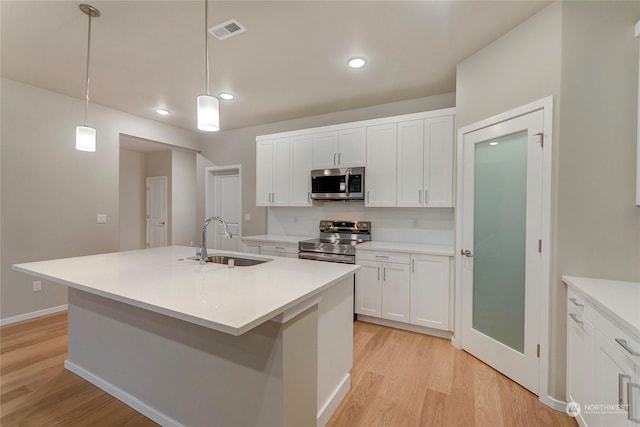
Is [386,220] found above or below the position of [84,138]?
below

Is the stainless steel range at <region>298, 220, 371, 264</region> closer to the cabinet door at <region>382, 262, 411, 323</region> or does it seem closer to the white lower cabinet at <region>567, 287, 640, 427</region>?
the cabinet door at <region>382, 262, 411, 323</region>

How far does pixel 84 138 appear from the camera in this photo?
2.23 metres

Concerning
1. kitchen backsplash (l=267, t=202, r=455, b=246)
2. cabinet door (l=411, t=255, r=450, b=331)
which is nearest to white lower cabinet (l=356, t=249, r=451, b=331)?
cabinet door (l=411, t=255, r=450, b=331)

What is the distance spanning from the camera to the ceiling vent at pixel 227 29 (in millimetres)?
2151

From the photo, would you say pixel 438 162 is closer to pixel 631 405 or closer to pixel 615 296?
pixel 615 296

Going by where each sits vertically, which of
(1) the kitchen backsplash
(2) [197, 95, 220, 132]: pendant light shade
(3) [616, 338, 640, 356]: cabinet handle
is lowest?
(3) [616, 338, 640, 356]: cabinet handle

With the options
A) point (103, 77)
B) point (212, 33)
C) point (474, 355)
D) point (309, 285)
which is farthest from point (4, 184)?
point (474, 355)

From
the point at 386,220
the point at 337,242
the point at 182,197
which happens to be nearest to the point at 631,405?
the point at 386,220

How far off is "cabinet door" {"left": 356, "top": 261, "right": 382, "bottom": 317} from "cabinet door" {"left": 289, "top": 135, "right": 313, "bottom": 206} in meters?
1.32

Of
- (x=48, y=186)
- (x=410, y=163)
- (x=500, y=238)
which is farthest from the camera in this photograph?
(x=48, y=186)

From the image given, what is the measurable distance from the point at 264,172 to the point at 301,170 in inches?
27.7

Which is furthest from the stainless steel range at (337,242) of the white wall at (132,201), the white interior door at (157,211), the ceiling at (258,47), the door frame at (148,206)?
the white wall at (132,201)

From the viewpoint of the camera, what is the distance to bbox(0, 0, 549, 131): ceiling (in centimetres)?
202

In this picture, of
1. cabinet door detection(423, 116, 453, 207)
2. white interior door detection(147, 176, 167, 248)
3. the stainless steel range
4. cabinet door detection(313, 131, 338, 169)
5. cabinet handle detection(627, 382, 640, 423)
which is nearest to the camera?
cabinet handle detection(627, 382, 640, 423)
